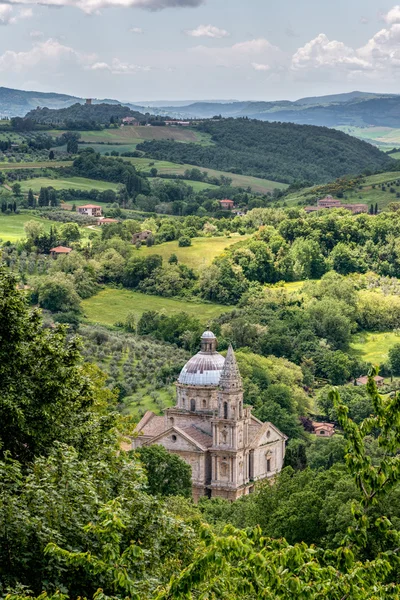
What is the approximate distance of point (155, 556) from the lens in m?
24.6

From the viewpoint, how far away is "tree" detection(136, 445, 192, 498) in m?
62.6

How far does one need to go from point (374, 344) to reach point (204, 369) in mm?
51237

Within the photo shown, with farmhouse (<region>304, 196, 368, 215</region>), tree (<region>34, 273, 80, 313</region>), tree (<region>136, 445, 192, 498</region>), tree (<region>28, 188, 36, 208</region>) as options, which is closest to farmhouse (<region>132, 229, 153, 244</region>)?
tree (<region>34, 273, 80, 313</region>)

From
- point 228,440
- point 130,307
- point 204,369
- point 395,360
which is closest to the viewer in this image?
point 228,440

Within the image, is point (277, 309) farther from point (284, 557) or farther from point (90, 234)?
point (284, 557)

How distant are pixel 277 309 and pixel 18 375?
317ft

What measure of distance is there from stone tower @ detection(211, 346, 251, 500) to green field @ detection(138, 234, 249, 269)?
70.9 meters

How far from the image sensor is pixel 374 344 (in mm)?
121438

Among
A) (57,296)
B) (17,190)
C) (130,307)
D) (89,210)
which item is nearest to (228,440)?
(57,296)

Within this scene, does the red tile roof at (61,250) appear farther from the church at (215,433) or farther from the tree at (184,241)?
the church at (215,433)

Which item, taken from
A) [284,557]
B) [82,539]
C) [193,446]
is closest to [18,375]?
[82,539]

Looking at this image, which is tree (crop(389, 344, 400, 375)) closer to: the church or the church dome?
the church

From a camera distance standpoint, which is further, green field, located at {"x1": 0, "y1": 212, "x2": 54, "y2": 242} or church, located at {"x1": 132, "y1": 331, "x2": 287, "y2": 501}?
green field, located at {"x1": 0, "y1": 212, "x2": 54, "y2": 242}

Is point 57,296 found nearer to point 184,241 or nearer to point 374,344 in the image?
point 374,344
